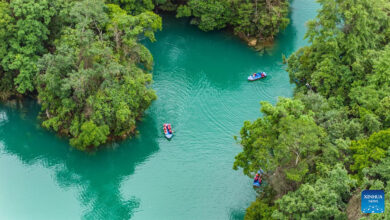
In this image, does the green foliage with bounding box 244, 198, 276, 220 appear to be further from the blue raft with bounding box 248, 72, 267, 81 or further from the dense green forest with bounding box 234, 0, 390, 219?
the blue raft with bounding box 248, 72, 267, 81

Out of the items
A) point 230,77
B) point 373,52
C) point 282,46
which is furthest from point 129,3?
point 373,52

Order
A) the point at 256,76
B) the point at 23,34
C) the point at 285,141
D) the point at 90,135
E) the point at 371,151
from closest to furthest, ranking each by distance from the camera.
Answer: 1. the point at 371,151
2. the point at 285,141
3. the point at 90,135
4. the point at 23,34
5. the point at 256,76

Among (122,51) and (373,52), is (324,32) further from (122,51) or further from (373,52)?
(122,51)

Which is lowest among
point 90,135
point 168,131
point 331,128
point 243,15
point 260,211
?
point 260,211

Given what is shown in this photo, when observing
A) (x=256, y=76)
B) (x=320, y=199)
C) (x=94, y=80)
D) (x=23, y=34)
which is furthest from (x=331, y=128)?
(x=23, y=34)

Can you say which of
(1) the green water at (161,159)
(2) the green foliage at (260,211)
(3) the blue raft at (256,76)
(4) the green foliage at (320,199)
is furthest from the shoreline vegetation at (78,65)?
(4) the green foliage at (320,199)

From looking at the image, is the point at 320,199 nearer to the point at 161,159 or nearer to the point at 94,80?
the point at 161,159
